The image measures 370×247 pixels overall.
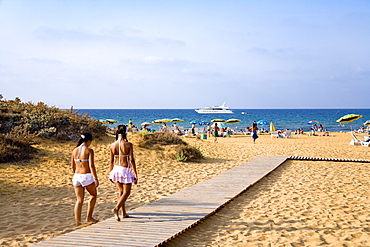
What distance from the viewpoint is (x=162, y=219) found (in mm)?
5875

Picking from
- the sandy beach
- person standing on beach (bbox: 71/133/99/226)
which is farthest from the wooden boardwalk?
person standing on beach (bbox: 71/133/99/226)

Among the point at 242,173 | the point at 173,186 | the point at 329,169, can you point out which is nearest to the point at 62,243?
the point at 173,186

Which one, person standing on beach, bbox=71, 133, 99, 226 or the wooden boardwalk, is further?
person standing on beach, bbox=71, 133, 99, 226

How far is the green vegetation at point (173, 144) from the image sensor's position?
13863 mm

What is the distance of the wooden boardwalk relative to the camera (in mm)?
4773

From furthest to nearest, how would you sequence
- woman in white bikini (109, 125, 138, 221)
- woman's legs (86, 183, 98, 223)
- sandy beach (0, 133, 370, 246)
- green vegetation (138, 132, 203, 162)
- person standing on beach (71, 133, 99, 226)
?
1. green vegetation (138, 132, 203, 162)
2. woman in white bikini (109, 125, 138, 221)
3. woman's legs (86, 183, 98, 223)
4. person standing on beach (71, 133, 99, 226)
5. sandy beach (0, 133, 370, 246)

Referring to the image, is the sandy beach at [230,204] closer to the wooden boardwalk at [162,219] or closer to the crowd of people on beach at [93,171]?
the wooden boardwalk at [162,219]

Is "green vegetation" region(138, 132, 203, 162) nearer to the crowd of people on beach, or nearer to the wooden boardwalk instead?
the wooden boardwalk

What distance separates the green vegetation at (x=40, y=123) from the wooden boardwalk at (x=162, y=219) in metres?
7.01

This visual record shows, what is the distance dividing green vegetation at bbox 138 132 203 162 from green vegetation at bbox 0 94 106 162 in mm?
2266

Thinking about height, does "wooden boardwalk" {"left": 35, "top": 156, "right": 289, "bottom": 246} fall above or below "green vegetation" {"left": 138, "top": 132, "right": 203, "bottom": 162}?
below

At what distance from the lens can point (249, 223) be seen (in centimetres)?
609

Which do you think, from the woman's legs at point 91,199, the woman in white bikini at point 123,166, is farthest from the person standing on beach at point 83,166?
the woman in white bikini at point 123,166

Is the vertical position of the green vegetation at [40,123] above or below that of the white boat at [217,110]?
below
